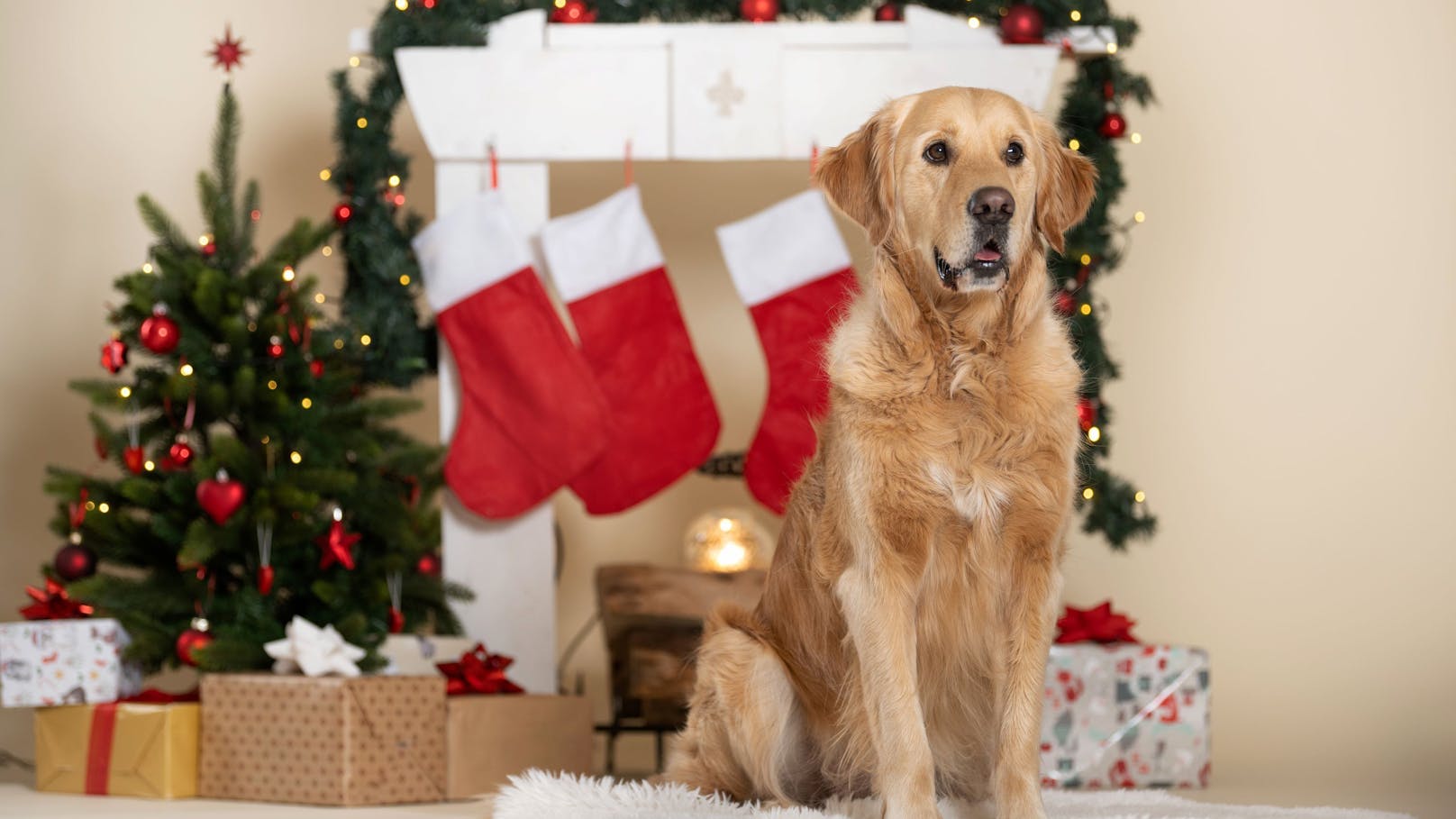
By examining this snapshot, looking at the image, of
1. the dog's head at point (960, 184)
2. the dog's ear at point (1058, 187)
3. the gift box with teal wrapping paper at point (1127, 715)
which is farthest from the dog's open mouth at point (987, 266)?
the gift box with teal wrapping paper at point (1127, 715)

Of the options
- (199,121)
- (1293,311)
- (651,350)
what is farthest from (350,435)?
(1293,311)

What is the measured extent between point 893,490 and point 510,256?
6.63ft

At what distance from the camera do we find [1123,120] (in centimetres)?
382

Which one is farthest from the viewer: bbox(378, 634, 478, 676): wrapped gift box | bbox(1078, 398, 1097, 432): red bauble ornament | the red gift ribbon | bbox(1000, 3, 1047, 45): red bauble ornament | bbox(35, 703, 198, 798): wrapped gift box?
bbox(1000, 3, 1047, 45): red bauble ornament

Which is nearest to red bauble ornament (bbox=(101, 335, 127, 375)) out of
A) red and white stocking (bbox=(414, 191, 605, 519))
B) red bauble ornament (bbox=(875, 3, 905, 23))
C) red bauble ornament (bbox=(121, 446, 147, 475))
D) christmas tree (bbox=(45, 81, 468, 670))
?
christmas tree (bbox=(45, 81, 468, 670))

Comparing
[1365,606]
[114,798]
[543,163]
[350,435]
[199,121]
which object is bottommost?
[114,798]

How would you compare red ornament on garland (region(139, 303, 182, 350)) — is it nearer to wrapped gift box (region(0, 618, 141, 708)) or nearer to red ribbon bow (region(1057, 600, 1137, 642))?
wrapped gift box (region(0, 618, 141, 708))

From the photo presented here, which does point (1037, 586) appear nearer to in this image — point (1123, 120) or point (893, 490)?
point (893, 490)

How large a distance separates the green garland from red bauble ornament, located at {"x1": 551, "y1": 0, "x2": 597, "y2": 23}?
0.43 feet

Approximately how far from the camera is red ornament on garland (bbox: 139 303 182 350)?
349 cm

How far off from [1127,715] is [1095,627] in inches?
8.6

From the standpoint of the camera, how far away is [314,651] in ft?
10.5

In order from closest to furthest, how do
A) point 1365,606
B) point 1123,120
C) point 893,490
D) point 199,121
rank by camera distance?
point 893,490 → point 1123,120 → point 1365,606 → point 199,121

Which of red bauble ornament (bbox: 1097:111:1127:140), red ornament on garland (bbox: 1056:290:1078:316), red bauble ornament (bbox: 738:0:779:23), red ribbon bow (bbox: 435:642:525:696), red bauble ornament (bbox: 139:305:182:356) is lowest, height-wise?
red ribbon bow (bbox: 435:642:525:696)
